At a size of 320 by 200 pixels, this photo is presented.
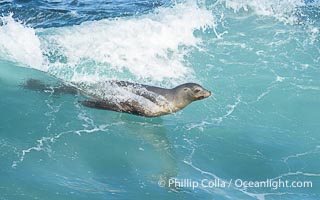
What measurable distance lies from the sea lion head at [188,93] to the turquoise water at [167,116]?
498 millimetres

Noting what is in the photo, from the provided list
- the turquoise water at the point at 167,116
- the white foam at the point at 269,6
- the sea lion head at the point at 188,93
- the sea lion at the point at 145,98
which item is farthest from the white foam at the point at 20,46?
the white foam at the point at 269,6

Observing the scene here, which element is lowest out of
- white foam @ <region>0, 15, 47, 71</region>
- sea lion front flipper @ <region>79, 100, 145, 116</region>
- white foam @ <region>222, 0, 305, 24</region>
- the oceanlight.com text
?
the oceanlight.com text

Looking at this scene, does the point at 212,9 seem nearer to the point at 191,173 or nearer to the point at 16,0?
the point at 16,0

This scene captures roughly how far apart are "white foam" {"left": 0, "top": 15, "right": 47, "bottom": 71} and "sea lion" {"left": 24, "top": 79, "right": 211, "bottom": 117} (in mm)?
2648

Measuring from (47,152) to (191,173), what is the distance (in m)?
2.31

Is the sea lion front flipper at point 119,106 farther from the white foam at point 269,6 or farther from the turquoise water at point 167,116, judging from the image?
the white foam at point 269,6

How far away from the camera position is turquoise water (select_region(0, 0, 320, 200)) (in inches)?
332

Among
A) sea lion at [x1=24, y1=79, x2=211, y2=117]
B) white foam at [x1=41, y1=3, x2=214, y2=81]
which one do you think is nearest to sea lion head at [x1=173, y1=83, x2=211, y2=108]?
sea lion at [x1=24, y1=79, x2=211, y2=117]

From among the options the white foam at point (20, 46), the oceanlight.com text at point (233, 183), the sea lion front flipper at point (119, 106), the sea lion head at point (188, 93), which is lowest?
the oceanlight.com text at point (233, 183)

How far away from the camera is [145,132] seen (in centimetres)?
992

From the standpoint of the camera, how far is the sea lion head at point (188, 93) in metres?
Answer: 10.1

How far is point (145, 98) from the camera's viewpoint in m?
10.4

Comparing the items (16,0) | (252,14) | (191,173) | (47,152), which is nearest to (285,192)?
(191,173)

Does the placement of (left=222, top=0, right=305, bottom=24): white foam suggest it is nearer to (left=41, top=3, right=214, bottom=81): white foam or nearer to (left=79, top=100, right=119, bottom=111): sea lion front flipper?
(left=41, top=3, right=214, bottom=81): white foam
